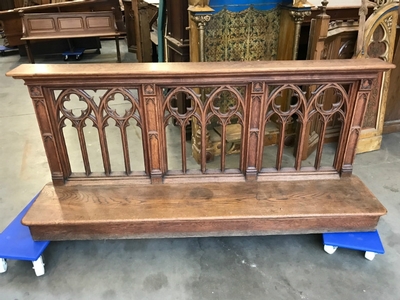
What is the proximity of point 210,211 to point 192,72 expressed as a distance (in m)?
0.75

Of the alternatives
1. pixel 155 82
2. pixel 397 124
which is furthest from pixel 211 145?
pixel 397 124

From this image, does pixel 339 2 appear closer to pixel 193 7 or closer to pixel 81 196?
pixel 193 7

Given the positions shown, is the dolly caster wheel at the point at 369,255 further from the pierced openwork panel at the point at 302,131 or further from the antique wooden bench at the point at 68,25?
the antique wooden bench at the point at 68,25

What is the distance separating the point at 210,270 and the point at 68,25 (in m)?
5.42

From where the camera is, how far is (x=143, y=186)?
2072 millimetres

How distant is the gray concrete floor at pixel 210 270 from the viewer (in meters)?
1.76

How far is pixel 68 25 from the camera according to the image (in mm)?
5898

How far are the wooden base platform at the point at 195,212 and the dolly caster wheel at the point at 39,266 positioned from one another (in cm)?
12

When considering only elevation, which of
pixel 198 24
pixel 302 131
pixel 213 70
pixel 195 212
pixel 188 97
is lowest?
pixel 195 212

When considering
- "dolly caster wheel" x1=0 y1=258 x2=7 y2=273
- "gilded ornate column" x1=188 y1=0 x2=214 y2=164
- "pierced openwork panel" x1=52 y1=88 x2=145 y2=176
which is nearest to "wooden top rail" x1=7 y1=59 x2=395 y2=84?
"pierced openwork panel" x1=52 y1=88 x2=145 y2=176

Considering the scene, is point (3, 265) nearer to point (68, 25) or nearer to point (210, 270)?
point (210, 270)

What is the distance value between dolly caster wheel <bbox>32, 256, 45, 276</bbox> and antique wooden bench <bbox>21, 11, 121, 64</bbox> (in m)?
4.44

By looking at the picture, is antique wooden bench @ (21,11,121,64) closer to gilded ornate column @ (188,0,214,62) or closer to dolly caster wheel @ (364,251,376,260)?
gilded ornate column @ (188,0,214,62)

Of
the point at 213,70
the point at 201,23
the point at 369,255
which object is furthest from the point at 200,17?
the point at 369,255
